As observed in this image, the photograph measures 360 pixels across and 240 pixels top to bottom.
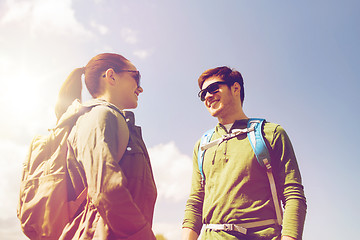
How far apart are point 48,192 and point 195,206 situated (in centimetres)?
244

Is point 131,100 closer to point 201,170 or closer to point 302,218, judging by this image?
point 201,170

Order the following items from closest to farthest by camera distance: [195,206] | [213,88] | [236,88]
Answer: [195,206]
[213,88]
[236,88]

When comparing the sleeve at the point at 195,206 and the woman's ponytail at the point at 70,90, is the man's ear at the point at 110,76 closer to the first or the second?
the woman's ponytail at the point at 70,90

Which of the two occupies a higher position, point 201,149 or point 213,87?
point 213,87

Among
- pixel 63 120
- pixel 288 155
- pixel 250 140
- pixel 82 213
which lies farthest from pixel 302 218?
pixel 63 120

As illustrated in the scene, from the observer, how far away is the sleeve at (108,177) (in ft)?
6.93

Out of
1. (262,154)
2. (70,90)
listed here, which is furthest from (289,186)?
(70,90)

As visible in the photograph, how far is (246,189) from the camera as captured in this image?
148 inches

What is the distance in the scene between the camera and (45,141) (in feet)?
8.73

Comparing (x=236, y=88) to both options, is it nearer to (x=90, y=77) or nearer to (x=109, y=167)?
(x=90, y=77)

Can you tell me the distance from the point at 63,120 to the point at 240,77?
3.09m

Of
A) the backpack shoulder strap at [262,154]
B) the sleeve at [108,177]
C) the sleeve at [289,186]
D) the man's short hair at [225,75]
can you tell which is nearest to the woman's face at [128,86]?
the sleeve at [108,177]

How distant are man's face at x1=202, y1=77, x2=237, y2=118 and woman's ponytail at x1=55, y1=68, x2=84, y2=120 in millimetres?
2054

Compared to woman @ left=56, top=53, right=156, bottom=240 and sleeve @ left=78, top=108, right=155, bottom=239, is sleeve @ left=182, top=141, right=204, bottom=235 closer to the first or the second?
woman @ left=56, top=53, right=156, bottom=240
